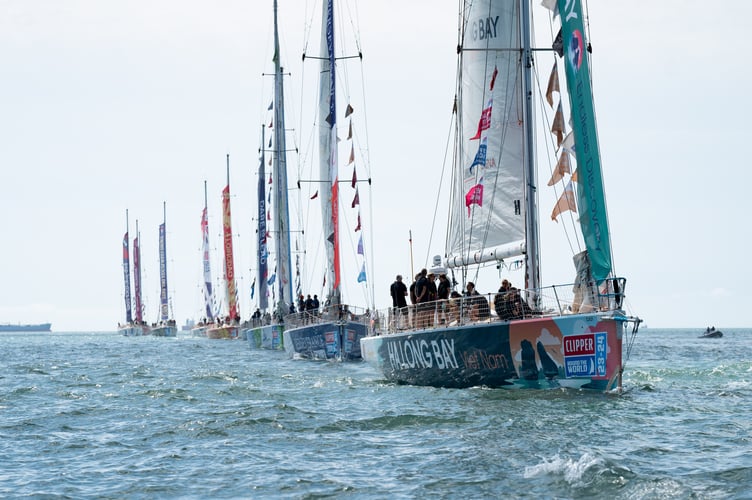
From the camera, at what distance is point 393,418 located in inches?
652

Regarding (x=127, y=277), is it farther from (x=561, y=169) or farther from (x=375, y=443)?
(x=375, y=443)

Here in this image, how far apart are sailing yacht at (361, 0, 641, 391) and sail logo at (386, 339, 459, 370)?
29 millimetres

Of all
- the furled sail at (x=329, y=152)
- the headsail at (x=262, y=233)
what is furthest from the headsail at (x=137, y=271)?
the furled sail at (x=329, y=152)

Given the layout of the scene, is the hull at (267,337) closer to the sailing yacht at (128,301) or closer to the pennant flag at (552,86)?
the pennant flag at (552,86)

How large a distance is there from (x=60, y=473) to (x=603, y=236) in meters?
10.3

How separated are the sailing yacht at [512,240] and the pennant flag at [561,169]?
0.02 m

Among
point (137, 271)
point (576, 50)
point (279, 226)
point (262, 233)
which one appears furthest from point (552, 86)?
point (137, 271)

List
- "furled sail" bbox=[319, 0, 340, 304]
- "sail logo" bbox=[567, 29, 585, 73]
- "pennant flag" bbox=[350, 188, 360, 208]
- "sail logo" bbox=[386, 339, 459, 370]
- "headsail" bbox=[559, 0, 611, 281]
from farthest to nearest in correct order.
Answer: "pennant flag" bbox=[350, 188, 360, 208] < "furled sail" bbox=[319, 0, 340, 304] < "sail logo" bbox=[386, 339, 459, 370] < "sail logo" bbox=[567, 29, 585, 73] < "headsail" bbox=[559, 0, 611, 281]

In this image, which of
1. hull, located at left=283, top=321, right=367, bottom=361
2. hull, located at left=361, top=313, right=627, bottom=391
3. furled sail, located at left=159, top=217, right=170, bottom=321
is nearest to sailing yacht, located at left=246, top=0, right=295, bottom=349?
hull, located at left=283, top=321, right=367, bottom=361

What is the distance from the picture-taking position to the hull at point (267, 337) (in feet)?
152

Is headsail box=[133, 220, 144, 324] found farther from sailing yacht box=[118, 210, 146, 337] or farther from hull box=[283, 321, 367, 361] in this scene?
hull box=[283, 321, 367, 361]

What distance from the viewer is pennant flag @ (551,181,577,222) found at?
1962 centimetres

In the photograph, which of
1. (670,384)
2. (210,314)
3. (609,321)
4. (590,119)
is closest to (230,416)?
(609,321)

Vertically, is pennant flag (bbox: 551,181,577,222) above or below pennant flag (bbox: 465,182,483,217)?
below
